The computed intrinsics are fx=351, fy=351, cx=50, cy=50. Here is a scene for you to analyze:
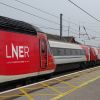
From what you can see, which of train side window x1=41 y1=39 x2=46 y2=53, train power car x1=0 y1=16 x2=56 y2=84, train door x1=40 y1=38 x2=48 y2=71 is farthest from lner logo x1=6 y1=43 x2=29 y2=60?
train side window x1=41 y1=39 x2=46 y2=53

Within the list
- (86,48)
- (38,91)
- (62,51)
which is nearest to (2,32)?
(38,91)

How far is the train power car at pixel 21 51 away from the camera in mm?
13750

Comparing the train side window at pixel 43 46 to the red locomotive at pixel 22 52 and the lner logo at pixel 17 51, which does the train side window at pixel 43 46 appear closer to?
the red locomotive at pixel 22 52

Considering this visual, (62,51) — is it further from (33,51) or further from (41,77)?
(33,51)

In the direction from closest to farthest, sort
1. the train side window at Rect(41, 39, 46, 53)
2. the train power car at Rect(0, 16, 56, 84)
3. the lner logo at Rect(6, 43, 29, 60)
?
the train power car at Rect(0, 16, 56, 84), the lner logo at Rect(6, 43, 29, 60), the train side window at Rect(41, 39, 46, 53)

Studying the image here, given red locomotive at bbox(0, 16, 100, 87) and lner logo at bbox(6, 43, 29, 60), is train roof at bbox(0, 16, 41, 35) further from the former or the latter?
lner logo at bbox(6, 43, 29, 60)

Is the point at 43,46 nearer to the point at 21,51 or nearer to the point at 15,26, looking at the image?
the point at 21,51

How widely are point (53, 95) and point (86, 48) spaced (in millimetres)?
28684

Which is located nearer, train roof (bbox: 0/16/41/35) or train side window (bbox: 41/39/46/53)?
train roof (bbox: 0/16/41/35)

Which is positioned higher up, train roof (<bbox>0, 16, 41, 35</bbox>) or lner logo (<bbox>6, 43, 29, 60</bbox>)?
train roof (<bbox>0, 16, 41, 35</bbox>)

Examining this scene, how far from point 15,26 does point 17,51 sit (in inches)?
42.3

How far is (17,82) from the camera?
51.8 feet

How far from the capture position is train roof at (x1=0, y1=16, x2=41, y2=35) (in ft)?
46.0

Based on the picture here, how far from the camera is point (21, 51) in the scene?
596 inches
